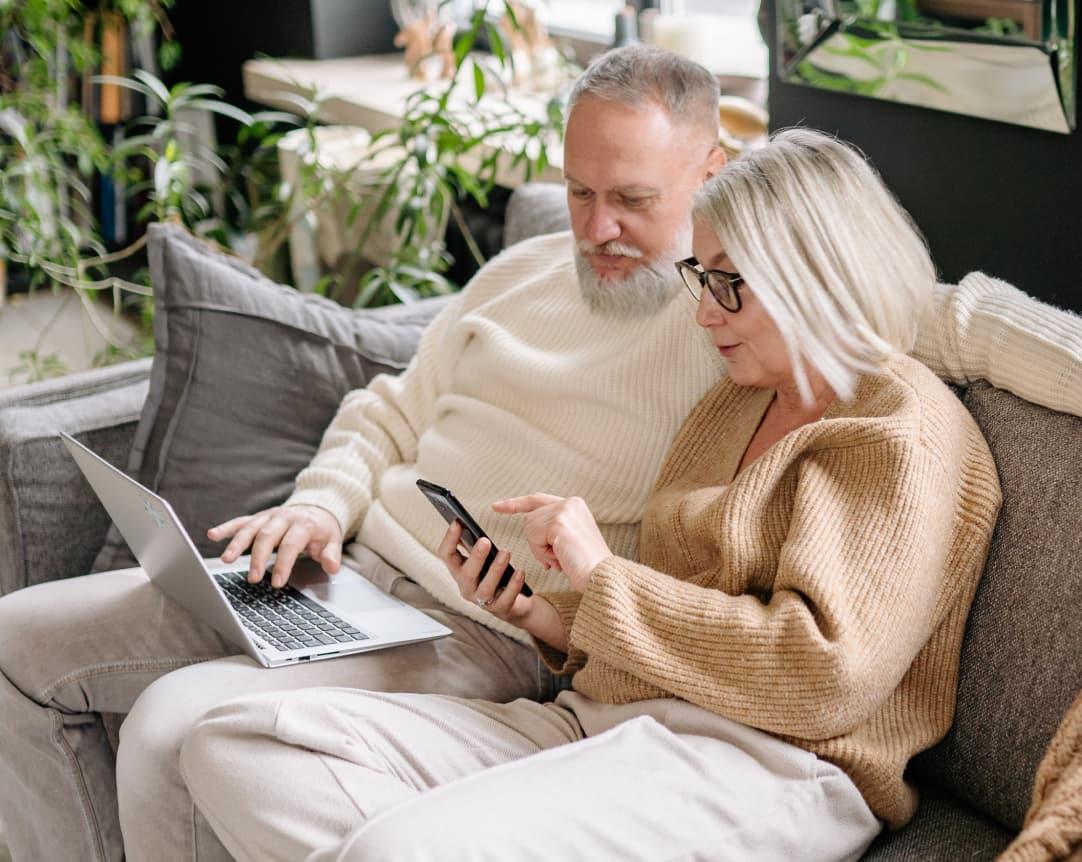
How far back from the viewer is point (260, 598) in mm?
1733

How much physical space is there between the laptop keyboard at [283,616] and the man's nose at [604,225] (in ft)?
1.98

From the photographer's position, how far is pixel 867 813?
1351 mm

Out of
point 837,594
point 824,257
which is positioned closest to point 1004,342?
point 824,257

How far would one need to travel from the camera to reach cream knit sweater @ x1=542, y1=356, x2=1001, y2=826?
1.29m

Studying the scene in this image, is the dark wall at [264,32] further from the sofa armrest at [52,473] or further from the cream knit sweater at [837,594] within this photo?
the cream knit sweater at [837,594]

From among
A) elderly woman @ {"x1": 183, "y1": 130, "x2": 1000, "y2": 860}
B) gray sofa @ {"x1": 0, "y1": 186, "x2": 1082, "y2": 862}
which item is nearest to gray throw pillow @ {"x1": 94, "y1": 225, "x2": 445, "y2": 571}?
gray sofa @ {"x1": 0, "y1": 186, "x2": 1082, "y2": 862}

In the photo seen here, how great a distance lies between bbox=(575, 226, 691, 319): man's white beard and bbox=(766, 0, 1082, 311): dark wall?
42 centimetres

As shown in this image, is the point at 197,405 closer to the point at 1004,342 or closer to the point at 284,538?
the point at 284,538

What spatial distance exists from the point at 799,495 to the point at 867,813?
0.33 meters

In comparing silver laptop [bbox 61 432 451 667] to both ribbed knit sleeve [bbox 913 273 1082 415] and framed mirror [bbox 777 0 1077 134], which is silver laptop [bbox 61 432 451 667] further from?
framed mirror [bbox 777 0 1077 134]

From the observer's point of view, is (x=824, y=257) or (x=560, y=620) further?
(x=560, y=620)

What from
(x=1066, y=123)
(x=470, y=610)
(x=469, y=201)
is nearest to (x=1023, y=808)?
(x=470, y=610)

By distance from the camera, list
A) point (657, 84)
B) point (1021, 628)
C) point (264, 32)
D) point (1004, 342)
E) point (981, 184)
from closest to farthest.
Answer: point (1021, 628), point (1004, 342), point (657, 84), point (981, 184), point (264, 32)

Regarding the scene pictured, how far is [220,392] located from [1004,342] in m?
1.18
